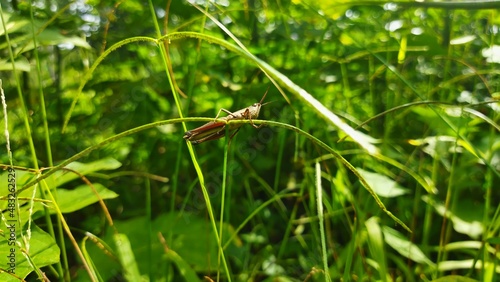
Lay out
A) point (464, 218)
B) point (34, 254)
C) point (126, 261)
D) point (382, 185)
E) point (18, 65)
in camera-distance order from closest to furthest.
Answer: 1. point (34, 254)
2. point (126, 261)
3. point (18, 65)
4. point (382, 185)
5. point (464, 218)

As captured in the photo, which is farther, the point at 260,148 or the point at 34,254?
the point at 260,148

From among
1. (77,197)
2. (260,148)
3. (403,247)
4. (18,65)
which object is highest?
(18,65)

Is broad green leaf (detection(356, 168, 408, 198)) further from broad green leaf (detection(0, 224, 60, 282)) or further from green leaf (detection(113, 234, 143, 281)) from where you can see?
broad green leaf (detection(0, 224, 60, 282))

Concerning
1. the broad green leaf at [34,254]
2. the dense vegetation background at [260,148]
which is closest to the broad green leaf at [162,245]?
the dense vegetation background at [260,148]

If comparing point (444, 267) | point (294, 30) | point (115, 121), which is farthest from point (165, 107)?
point (444, 267)

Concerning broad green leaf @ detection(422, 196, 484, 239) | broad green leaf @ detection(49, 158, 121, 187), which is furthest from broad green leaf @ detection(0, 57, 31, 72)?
broad green leaf @ detection(422, 196, 484, 239)

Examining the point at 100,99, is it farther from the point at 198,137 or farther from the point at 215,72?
the point at 198,137

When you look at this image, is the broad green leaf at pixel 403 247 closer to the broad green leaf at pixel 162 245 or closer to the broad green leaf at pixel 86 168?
the broad green leaf at pixel 162 245

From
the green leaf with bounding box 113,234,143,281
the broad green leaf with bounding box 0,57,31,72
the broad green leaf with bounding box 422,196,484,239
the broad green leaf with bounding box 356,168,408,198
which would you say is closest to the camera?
the green leaf with bounding box 113,234,143,281

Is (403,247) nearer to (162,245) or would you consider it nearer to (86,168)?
(162,245)

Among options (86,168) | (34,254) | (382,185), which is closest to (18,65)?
(86,168)

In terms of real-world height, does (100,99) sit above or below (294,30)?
below
